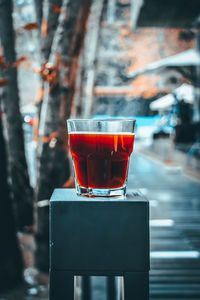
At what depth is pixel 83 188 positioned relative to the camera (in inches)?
30.9

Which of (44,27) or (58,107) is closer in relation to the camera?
(58,107)

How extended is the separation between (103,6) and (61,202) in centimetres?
375

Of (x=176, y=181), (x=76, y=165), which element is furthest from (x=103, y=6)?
(x=76, y=165)

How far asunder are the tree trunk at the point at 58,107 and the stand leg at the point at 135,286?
139 cm

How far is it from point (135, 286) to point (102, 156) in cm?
27

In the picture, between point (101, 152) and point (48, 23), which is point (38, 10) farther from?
point (101, 152)

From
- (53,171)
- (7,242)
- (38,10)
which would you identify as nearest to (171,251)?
(53,171)

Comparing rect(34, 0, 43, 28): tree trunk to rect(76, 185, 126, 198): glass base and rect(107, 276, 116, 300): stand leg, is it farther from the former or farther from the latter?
rect(76, 185, 126, 198): glass base

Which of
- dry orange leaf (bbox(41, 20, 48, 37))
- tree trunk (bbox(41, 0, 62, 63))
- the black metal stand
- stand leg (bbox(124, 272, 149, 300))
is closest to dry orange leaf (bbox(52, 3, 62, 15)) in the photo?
tree trunk (bbox(41, 0, 62, 63))

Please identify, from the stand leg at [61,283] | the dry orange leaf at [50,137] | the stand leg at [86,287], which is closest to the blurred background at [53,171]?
the dry orange leaf at [50,137]

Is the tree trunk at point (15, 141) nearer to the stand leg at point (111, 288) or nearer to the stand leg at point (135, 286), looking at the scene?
the stand leg at point (111, 288)

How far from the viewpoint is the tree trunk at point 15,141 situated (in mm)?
3115

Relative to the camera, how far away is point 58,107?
2.00m

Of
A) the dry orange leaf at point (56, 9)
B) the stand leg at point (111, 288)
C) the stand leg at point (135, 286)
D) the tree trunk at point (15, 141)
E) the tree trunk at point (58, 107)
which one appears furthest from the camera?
the tree trunk at point (15, 141)
